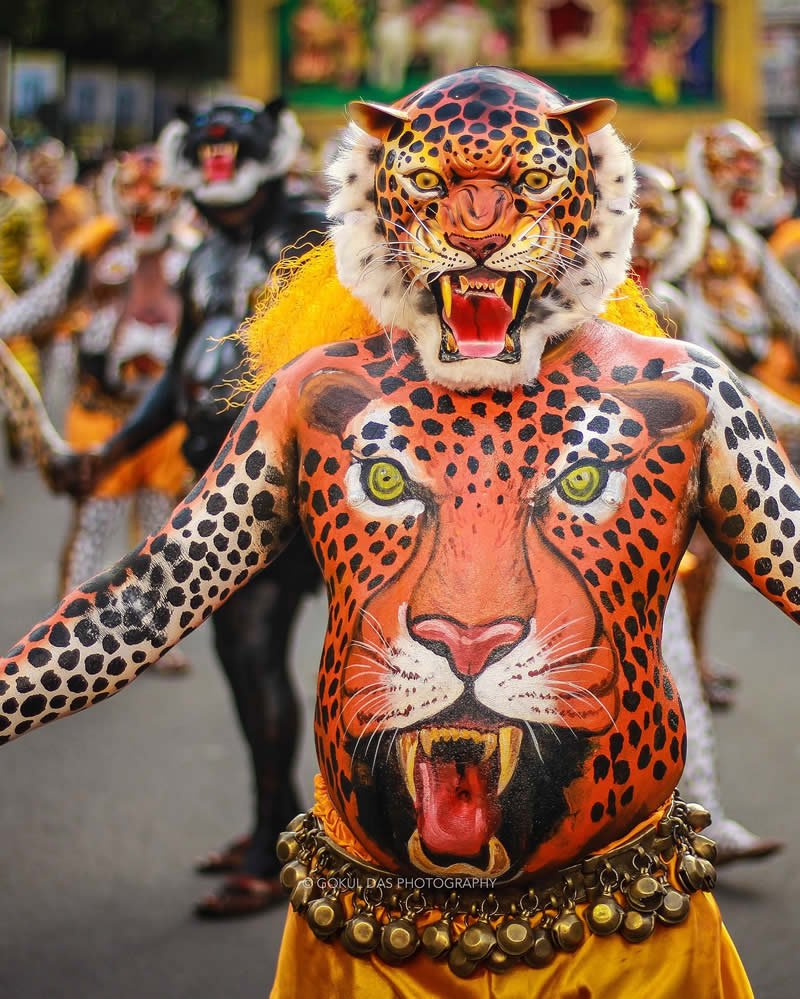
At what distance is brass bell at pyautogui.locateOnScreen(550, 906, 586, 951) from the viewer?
2.16 m

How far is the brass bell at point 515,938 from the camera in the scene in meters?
2.15

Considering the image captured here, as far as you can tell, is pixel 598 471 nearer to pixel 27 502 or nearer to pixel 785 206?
pixel 785 206

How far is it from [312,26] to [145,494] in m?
18.9

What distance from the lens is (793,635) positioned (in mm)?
7199

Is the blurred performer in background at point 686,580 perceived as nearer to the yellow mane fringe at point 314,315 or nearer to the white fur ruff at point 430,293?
the yellow mane fringe at point 314,315

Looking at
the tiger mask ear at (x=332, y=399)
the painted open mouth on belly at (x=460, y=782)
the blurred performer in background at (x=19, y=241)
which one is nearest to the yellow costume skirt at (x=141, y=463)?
the blurred performer in background at (x=19, y=241)

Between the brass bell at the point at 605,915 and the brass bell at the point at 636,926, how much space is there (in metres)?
0.01

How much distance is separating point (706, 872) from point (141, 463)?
15.6 ft

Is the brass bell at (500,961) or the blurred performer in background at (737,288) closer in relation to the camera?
the brass bell at (500,961)

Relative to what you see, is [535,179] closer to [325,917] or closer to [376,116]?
[376,116]

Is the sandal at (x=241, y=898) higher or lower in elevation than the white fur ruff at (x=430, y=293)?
lower

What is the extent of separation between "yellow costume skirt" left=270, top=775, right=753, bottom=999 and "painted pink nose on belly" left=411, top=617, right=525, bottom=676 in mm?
368

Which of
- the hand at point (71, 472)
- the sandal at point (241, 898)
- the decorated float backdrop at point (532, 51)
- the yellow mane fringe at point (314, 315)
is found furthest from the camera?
the decorated float backdrop at point (532, 51)

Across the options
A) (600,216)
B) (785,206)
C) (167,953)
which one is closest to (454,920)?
(600,216)
